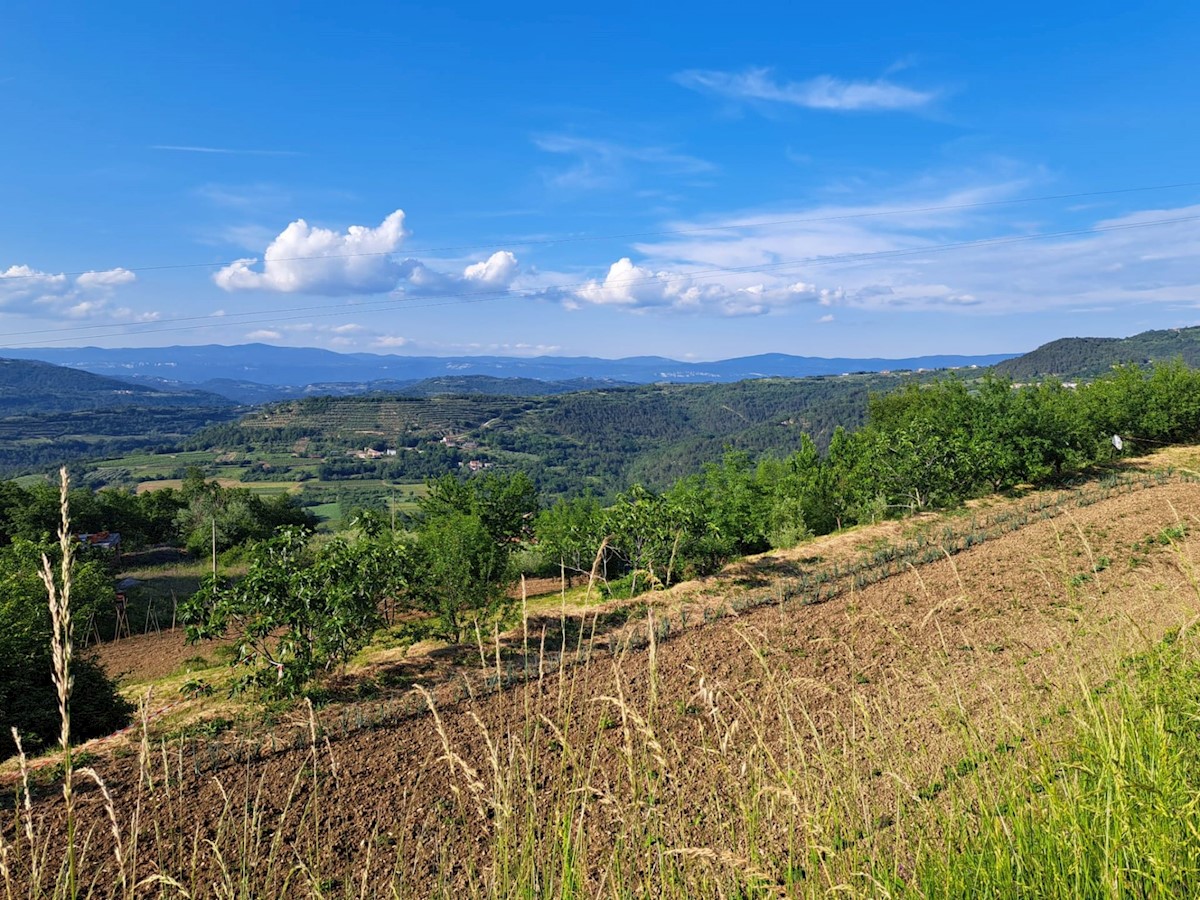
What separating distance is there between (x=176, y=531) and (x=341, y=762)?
3607cm

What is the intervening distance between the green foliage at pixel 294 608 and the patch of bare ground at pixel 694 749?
1084 millimetres

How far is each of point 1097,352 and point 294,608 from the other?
8120 inches

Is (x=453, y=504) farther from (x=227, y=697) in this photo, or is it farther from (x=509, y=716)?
(x=509, y=716)

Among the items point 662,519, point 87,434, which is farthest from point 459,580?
point 87,434

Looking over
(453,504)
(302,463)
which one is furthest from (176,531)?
(302,463)

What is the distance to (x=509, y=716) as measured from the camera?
6723mm

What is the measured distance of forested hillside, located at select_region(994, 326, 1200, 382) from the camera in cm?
14938

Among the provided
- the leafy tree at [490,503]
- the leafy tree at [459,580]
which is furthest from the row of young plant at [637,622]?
the leafy tree at [490,503]

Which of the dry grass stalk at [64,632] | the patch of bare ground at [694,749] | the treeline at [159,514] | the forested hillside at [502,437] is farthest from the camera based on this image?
the forested hillside at [502,437]

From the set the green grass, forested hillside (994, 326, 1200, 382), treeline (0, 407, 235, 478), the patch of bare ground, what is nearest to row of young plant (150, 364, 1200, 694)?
the patch of bare ground

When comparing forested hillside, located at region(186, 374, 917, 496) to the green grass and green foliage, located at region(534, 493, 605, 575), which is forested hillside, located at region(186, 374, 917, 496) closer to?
green foliage, located at region(534, 493, 605, 575)

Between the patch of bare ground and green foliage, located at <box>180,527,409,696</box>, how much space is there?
1.08 meters

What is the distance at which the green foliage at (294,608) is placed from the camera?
8344 mm

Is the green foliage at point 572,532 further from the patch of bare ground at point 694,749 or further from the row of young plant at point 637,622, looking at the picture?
the patch of bare ground at point 694,749
